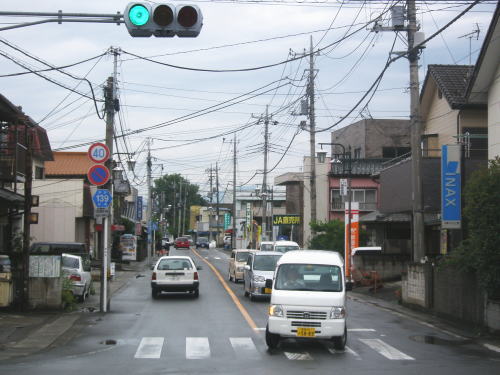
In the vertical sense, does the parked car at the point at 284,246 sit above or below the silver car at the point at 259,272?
above

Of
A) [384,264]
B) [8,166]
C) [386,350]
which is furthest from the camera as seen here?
[384,264]

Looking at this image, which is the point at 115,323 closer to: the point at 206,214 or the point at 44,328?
the point at 44,328

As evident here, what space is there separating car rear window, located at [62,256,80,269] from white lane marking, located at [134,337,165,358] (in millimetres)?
9067

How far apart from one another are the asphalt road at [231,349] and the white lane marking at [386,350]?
19 mm

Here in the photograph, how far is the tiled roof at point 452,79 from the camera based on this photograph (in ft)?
91.2

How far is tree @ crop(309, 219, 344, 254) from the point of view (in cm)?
3866

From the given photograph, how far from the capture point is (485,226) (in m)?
15.8

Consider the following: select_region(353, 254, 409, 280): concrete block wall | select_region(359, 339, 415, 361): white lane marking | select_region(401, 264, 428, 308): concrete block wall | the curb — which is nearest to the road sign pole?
select_region(359, 339, 415, 361): white lane marking

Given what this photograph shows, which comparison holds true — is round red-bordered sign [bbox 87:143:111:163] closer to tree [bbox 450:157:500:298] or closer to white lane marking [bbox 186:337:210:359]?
white lane marking [bbox 186:337:210:359]

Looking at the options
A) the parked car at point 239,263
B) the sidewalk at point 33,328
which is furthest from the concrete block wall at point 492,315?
the parked car at point 239,263

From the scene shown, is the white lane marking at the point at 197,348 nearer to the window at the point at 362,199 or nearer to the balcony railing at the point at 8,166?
the balcony railing at the point at 8,166

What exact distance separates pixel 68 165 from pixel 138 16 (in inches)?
1788

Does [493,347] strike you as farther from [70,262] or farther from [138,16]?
[70,262]

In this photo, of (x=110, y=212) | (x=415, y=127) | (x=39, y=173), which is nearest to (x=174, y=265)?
(x=110, y=212)
